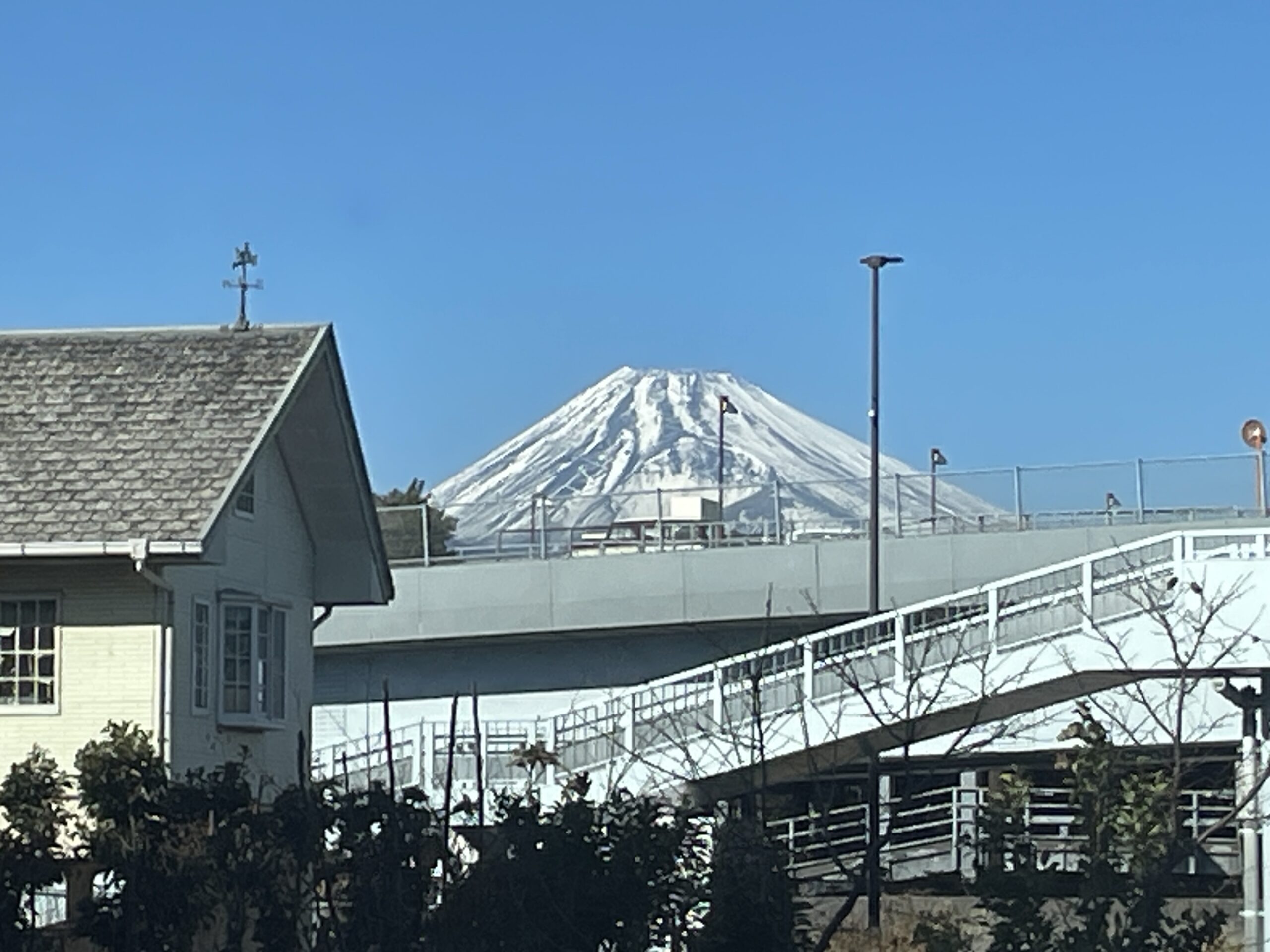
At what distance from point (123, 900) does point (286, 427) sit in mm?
10408

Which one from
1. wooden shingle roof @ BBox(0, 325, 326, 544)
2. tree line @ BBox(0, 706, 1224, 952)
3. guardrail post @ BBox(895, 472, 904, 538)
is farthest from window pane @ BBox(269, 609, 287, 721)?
guardrail post @ BBox(895, 472, 904, 538)

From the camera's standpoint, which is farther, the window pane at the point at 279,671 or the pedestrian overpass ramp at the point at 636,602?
the pedestrian overpass ramp at the point at 636,602

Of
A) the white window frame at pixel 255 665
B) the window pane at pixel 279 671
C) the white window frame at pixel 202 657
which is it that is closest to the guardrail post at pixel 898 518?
the window pane at pixel 279 671

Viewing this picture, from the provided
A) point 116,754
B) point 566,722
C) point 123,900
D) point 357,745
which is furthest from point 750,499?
point 123,900

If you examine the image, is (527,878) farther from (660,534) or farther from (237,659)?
(660,534)

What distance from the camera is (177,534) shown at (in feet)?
72.4

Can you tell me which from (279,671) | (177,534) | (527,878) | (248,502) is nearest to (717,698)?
(279,671)

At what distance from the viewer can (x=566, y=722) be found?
3127cm

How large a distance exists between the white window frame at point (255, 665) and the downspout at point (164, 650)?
144cm

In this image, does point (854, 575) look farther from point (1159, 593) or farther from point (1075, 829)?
point (1075, 829)

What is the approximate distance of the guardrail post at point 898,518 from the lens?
144 feet

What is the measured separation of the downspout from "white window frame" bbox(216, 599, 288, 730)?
1438mm

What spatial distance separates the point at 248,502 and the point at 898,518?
21.7 m

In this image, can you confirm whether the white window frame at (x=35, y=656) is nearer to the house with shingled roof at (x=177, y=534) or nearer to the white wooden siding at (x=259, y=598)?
the house with shingled roof at (x=177, y=534)
